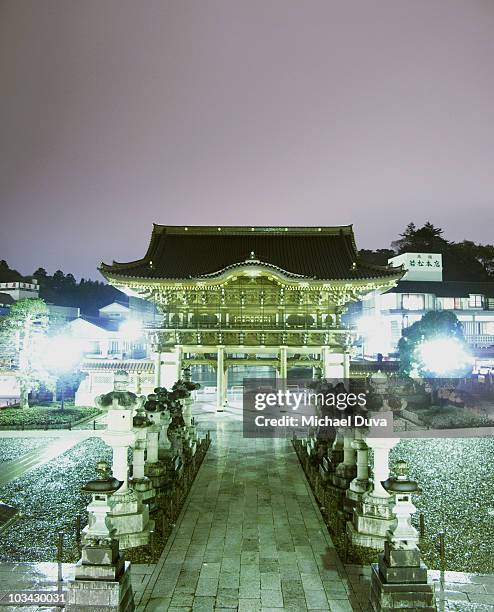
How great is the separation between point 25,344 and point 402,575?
25.7 m

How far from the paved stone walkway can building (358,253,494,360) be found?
31.4 meters

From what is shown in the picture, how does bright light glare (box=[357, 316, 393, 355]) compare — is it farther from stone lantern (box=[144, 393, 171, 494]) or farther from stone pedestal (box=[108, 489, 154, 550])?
stone pedestal (box=[108, 489, 154, 550])

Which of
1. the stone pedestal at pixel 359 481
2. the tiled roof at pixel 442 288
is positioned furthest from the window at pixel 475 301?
the stone pedestal at pixel 359 481

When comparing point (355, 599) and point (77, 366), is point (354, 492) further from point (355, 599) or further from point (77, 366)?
point (77, 366)

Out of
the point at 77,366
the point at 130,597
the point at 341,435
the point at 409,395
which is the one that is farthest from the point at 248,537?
the point at 77,366

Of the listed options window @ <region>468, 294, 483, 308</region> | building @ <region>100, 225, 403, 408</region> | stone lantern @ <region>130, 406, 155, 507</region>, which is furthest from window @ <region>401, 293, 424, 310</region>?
stone lantern @ <region>130, 406, 155, 507</region>

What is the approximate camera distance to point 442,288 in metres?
44.7

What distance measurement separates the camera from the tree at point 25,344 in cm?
2656

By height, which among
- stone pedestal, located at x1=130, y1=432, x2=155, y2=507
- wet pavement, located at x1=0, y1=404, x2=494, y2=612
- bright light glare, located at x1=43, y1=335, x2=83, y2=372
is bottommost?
wet pavement, located at x1=0, y1=404, x2=494, y2=612

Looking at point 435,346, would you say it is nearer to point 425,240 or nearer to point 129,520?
point 129,520

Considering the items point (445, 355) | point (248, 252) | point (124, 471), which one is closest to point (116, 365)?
point (248, 252)

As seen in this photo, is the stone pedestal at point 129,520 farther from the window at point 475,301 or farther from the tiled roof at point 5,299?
the tiled roof at point 5,299

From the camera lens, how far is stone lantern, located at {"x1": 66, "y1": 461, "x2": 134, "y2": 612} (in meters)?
5.84

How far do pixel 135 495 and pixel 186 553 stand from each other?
1431mm
